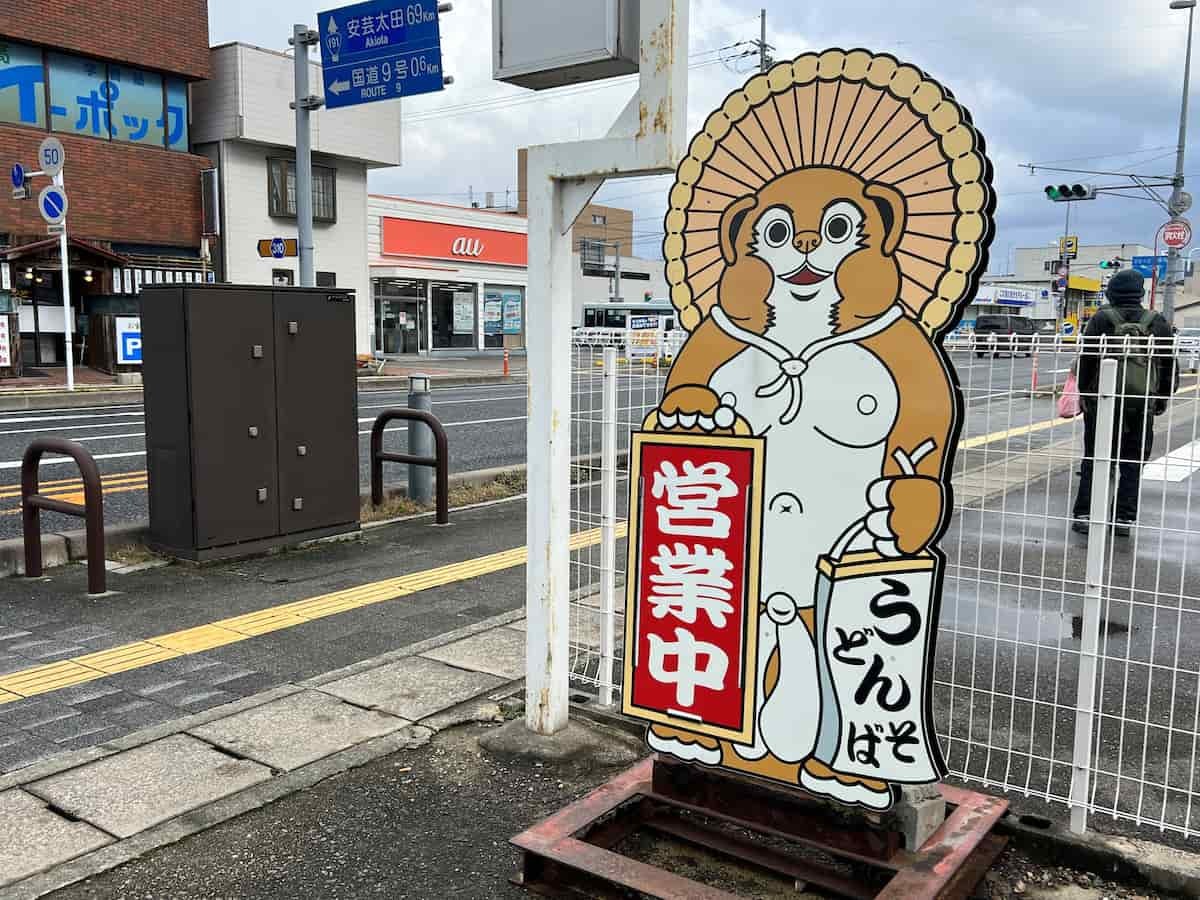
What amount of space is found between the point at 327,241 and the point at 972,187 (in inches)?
1189

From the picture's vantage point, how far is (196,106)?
27891 millimetres

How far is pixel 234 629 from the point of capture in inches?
214

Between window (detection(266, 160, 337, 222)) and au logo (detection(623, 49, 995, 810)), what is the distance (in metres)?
28.3

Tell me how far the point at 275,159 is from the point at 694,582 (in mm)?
28857

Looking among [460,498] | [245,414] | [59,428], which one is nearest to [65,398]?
[59,428]

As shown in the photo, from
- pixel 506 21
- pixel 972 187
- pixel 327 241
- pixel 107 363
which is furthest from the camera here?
pixel 327 241

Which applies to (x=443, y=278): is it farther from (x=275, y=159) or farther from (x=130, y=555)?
(x=130, y=555)

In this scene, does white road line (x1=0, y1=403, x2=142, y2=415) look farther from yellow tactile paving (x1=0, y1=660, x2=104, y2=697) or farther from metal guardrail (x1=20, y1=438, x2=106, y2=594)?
yellow tactile paving (x1=0, y1=660, x2=104, y2=697)

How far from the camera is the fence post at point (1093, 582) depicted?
287cm

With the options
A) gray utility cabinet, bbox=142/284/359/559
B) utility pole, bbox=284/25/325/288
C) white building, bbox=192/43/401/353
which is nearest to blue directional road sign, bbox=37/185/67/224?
utility pole, bbox=284/25/325/288

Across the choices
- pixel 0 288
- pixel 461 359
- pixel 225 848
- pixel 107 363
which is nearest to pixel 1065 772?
pixel 225 848

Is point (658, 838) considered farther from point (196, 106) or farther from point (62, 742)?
point (196, 106)

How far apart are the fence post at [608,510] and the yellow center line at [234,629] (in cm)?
57

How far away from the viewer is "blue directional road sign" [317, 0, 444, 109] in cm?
1328
